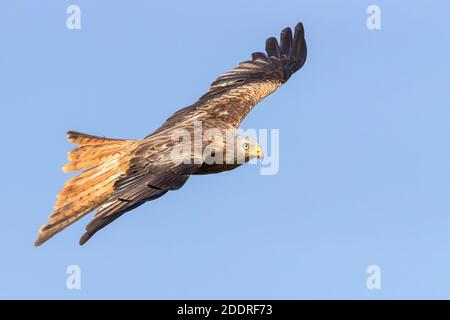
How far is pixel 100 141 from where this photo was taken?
647 inches

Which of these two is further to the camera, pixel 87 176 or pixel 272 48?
pixel 272 48

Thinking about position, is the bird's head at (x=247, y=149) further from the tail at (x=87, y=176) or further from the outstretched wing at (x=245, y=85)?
the tail at (x=87, y=176)

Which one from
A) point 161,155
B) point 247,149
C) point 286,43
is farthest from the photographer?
point 286,43

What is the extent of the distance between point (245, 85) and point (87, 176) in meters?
4.88

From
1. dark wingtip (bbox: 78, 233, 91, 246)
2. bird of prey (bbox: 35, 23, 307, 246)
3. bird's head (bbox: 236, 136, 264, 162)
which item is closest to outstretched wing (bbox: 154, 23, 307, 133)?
bird of prey (bbox: 35, 23, 307, 246)

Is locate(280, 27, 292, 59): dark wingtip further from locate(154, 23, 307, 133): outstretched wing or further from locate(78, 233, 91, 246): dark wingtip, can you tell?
locate(78, 233, 91, 246): dark wingtip

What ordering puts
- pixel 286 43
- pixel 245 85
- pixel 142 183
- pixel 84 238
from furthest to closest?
pixel 286 43
pixel 245 85
pixel 142 183
pixel 84 238

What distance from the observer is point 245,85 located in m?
19.0

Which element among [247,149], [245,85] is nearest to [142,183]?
[247,149]

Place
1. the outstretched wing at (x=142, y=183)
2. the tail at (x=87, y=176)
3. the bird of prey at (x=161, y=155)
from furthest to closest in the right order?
the tail at (x=87, y=176) → the bird of prey at (x=161, y=155) → the outstretched wing at (x=142, y=183)

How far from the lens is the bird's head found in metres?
15.8

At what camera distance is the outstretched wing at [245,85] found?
17.4m

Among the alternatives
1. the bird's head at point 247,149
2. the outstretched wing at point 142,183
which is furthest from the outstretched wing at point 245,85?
the outstretched wing at point 142,183

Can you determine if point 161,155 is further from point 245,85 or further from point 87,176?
point 245,85
